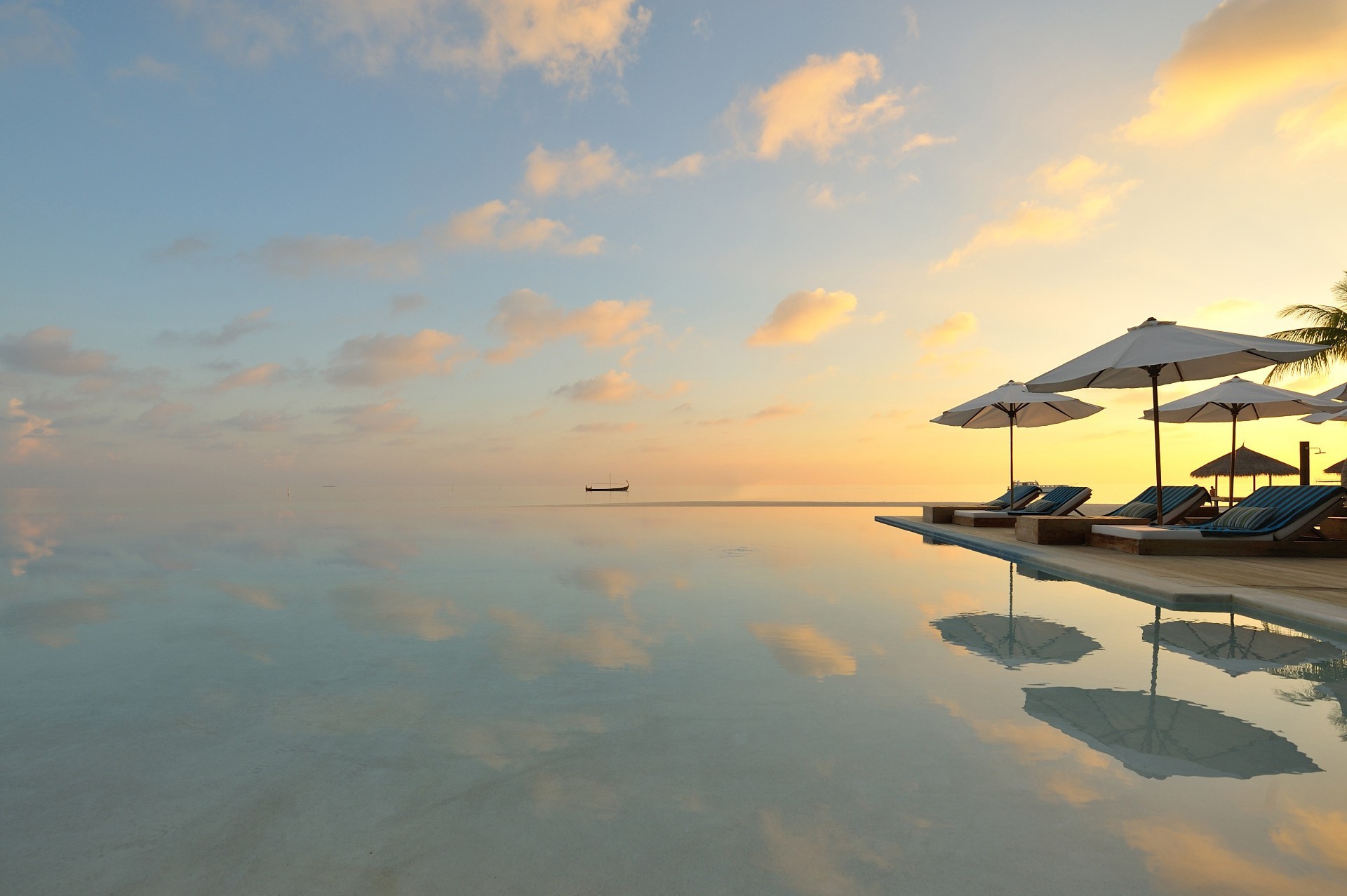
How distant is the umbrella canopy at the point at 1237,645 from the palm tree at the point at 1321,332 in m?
20.8

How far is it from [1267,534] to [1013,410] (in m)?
6.80

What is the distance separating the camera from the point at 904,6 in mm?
12844

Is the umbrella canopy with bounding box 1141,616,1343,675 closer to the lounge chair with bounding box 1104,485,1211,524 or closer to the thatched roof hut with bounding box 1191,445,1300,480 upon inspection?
the lounge chair with bounding box 1104,485,1211,524

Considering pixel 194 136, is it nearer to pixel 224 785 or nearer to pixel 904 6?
pixel 904 6

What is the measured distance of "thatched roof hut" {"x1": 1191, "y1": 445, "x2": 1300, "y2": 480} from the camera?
2347 cm

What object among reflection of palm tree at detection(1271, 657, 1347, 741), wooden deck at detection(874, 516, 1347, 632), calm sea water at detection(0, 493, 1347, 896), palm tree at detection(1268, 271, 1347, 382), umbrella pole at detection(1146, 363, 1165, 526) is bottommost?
calm sea water at detection(0, 493, 1347, 896)

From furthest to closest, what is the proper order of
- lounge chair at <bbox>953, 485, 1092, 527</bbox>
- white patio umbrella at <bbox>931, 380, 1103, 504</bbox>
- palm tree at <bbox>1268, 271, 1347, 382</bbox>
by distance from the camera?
palm tree at <bbox>1268, 271, 1347, 382</bbox> → white patio umbrella at <bbox>931, 380, 1103, 504</bbox> → lounge chair at <bbox>953, 485, 1092, 527</bbox>

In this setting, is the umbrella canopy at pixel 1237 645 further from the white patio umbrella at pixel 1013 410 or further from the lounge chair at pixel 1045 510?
the white patio umbrella at pixel 1013 410

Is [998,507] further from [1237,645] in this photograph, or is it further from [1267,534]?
[1237,645]

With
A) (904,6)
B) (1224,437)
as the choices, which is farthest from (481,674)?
(1224,437)

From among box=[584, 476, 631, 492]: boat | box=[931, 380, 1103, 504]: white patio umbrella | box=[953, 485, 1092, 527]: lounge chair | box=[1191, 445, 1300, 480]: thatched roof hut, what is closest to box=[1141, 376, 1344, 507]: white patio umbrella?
box=[931, 380, 1103, 504]: white patio umbrella

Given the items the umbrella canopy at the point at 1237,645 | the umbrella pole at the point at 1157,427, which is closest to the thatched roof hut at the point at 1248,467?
the umbrella pole at the point at 1157,427

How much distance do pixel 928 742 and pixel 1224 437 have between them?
31.9 metres

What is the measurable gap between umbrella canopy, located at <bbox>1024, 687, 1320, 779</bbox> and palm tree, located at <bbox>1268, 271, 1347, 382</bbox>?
23.4 metres
